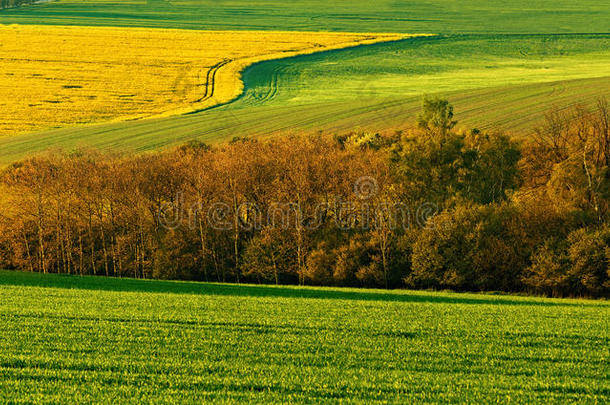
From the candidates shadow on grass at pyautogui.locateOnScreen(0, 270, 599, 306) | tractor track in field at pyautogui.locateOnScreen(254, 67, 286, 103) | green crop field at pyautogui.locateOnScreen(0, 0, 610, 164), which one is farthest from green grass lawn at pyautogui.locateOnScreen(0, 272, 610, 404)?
tractor track in field at pyautogui.locateOnScreen(254, 67, 286, 103)

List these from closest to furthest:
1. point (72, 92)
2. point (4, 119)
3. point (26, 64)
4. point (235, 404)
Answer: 1. point (235, 404)
2. point (4, 119)
3. point (72, 92)
4. point (26, 64)

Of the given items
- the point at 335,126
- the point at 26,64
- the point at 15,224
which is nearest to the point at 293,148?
the point at 335,126

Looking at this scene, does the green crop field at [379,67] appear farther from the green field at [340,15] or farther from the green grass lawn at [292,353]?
the green grass lawn at [292,353]

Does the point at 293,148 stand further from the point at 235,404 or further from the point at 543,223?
the point at 235,404

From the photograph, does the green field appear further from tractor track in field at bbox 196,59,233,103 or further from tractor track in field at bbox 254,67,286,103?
tractor track in field at bbox 254,67,286,103

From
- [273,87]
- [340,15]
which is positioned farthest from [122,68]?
[340,15]
